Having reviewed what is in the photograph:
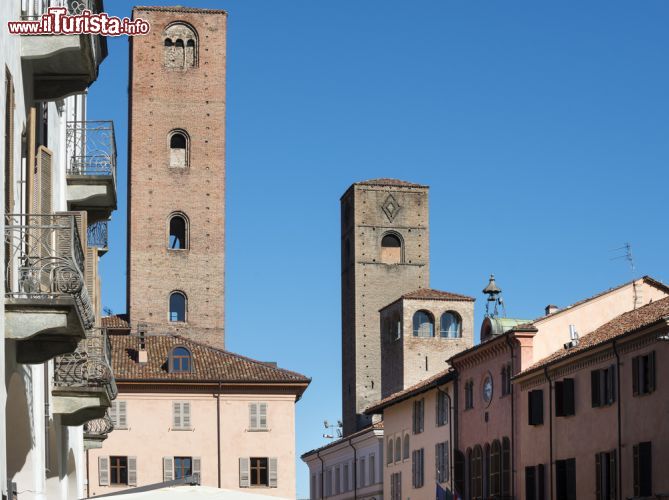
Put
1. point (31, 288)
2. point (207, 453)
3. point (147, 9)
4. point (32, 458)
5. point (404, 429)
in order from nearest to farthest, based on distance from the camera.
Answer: point (31, 288) → point (32, 458) → point (207, 453) → point (404, 429) → point (147, 9)

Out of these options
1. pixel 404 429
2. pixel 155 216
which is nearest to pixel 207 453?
pixel 404 429

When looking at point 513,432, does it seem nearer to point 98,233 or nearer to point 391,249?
point 98,233

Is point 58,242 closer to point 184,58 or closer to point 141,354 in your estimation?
point 141,354

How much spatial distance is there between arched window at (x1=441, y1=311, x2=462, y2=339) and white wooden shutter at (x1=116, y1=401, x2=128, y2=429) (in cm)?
3647

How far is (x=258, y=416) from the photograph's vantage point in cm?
6134

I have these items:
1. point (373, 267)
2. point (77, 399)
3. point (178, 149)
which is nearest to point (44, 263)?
point (77, 399)

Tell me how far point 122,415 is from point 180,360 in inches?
131

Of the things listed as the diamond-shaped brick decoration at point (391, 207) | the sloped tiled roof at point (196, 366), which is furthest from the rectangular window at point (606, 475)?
the diamond-shaped brick decoration at point (391, 207)

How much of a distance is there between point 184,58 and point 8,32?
2489 inches

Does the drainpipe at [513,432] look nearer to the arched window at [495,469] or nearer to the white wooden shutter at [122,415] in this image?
the arched window at [495,469]

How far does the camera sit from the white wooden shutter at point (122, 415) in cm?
6097

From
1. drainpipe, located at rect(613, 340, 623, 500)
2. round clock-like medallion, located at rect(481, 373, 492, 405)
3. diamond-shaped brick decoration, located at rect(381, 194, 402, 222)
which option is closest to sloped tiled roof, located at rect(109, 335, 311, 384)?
round clock-like medallion, located at rect(481, 373, 492, 405)

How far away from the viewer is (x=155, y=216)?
7369 cm

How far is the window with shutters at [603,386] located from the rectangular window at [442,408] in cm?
1602
